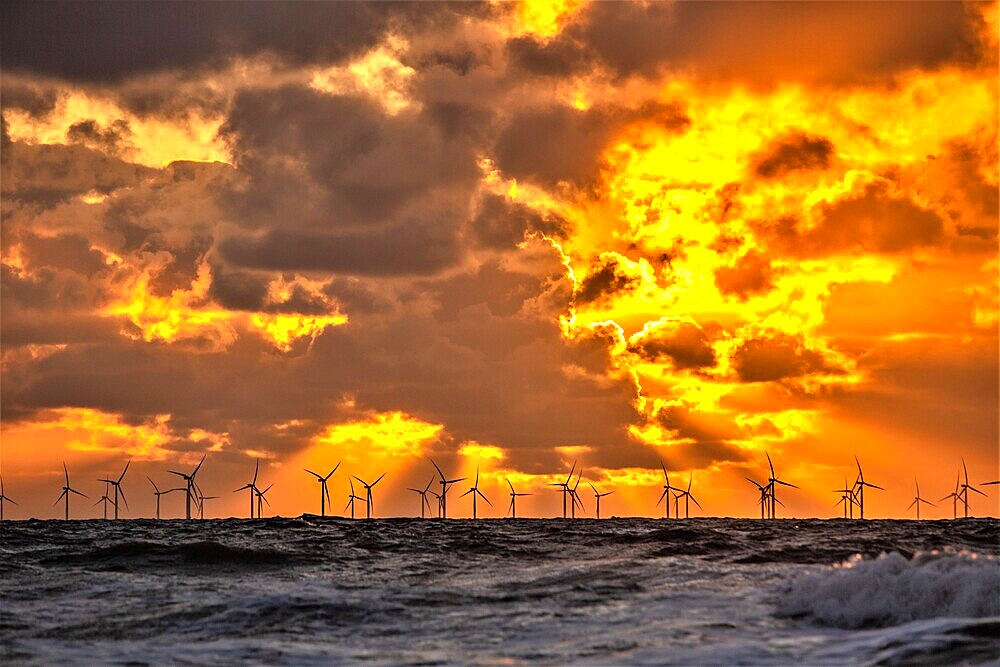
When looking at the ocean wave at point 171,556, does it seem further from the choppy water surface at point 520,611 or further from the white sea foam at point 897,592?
the white sea foam at point 897,592

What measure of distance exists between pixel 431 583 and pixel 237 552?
19.8m

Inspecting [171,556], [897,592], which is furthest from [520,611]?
[171,556]

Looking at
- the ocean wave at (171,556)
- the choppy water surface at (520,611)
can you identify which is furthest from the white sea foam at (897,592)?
the ocean wave at (171,556)

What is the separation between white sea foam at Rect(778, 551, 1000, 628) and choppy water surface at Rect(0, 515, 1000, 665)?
0.07 meters

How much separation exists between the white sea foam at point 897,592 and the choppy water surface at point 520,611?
0.07 meters

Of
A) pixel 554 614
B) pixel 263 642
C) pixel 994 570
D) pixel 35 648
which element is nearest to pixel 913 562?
pixel 994 570

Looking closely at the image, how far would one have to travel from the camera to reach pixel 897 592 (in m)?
31.3

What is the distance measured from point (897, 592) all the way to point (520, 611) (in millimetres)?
10741

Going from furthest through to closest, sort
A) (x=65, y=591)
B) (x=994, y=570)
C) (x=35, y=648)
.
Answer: (x=65, y=591) → (x=994, y=570) → (x=35, y=648)

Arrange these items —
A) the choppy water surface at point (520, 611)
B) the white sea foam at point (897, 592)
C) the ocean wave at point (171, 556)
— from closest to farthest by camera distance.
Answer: the choppy water surface at point (520, 611), the white sea foam at point (897, 592), the ocean wave at point (171, 556)

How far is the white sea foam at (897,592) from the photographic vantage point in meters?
29.7

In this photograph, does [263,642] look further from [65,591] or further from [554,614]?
[65,591]

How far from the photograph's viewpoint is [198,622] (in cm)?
3275

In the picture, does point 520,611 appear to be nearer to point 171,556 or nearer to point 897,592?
point 897,592
